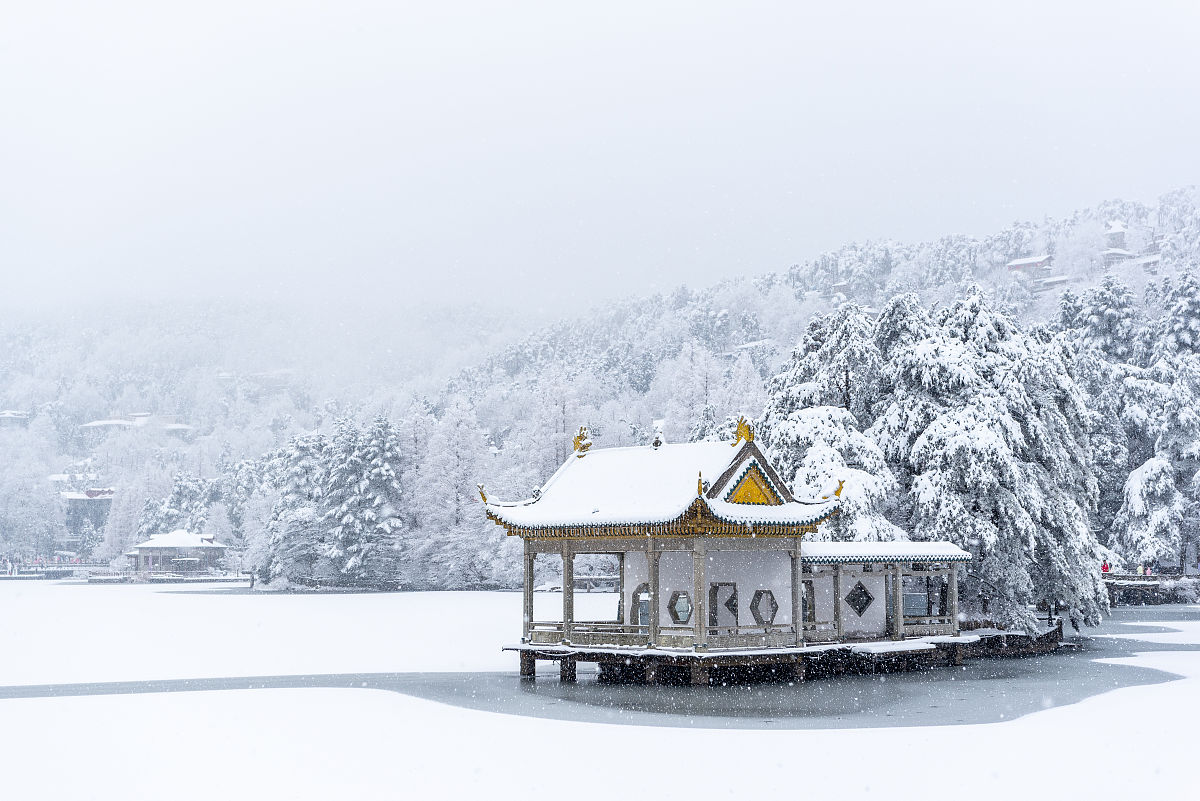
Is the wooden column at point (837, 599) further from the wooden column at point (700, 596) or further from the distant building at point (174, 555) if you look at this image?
the distant building at point (174, 555)

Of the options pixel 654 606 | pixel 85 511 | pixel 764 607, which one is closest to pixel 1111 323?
pixel 764 607

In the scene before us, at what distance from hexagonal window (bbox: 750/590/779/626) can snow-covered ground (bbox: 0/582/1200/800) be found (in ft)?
8.97

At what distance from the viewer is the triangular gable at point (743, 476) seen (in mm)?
31172

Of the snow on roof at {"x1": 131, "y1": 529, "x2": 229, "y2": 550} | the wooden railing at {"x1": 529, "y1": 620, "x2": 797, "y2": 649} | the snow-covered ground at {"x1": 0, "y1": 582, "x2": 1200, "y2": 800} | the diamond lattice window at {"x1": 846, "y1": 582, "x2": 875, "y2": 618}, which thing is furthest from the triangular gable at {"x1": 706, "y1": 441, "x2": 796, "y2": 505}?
the snow on roof at {"x1": 131, "y1": 529, "x2": 229, "y2": 550}

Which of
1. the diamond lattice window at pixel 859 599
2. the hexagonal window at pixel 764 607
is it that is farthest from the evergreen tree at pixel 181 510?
the hexagonal window at pixel 764 607

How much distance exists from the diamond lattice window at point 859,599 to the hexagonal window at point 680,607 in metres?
5.65

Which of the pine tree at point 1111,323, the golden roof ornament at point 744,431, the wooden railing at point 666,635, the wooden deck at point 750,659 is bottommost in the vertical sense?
the wooden deck at point 750,659

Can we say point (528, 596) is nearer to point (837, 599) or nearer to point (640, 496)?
point (640, 496)

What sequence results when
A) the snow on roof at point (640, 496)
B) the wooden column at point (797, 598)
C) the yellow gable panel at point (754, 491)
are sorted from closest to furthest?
1. the snow on roof at point (640, 496)
2. the yellow gable panel at point (754, 491)
3. the wooden column at point (797, 598)

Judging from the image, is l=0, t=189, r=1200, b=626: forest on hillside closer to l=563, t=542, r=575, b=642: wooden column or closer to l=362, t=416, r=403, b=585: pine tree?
l=362, t=416, r=403, b=585: pine tree

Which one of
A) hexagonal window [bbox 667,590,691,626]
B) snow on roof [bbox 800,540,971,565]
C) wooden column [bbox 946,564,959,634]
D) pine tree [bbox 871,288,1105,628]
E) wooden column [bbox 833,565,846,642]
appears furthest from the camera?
pine tree [bbox 871,288,1105,628]

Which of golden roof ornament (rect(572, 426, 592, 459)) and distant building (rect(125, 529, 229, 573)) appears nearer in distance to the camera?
golden roof ornament (rect(572, 426, 592, 459))

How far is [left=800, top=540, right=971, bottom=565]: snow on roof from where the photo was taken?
1361 inches

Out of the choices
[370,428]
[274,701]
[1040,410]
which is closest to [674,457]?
[274,701]
